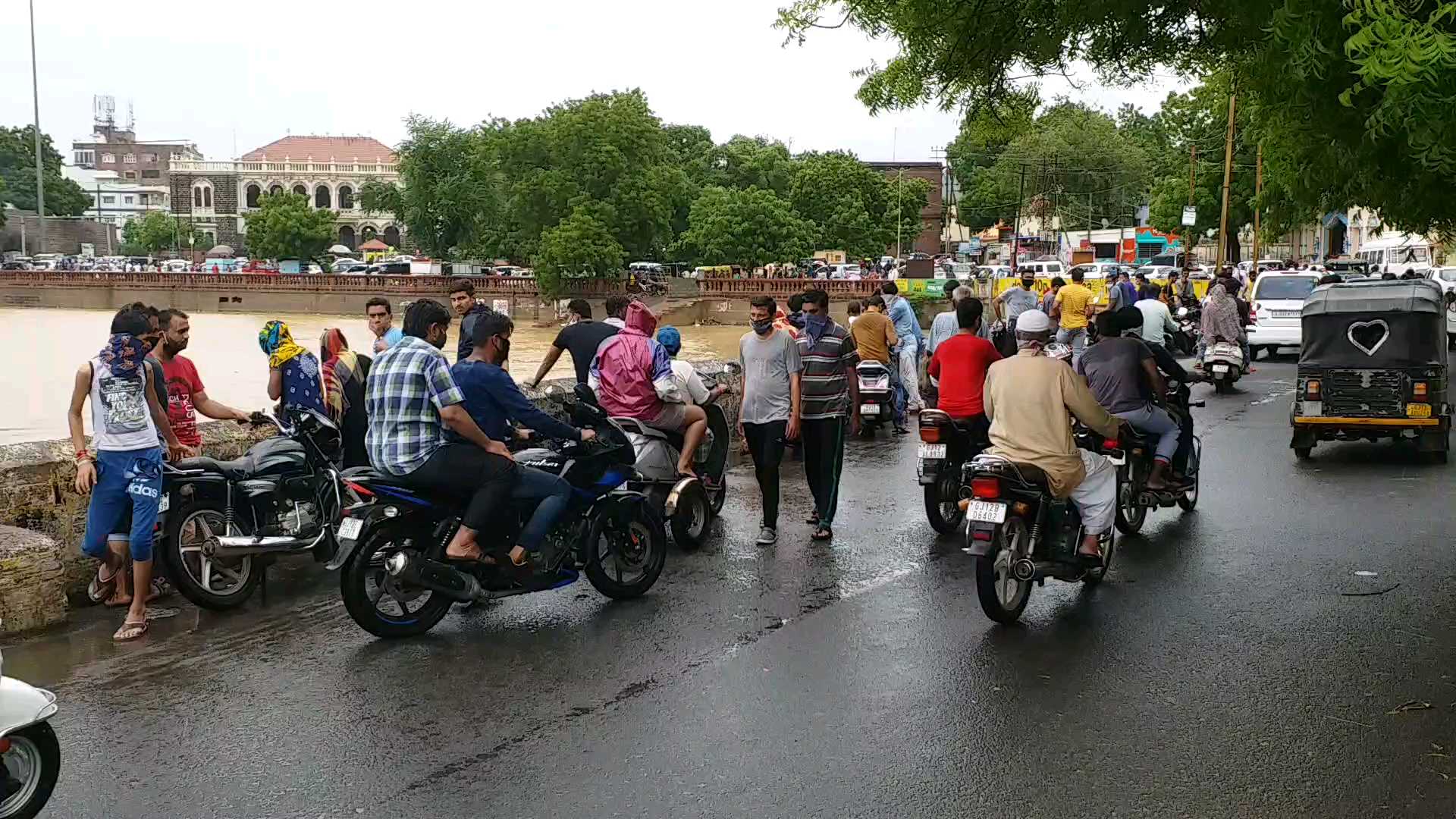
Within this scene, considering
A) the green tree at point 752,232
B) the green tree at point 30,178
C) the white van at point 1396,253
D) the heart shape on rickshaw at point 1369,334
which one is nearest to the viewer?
the heart shape on rickshaw at point 1369,334

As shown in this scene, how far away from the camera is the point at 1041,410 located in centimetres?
707

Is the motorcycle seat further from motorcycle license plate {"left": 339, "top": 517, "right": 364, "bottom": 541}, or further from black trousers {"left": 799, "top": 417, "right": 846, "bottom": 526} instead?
black trousers {"left": 799, "top": 417, "right": 846, "bottom": 526}

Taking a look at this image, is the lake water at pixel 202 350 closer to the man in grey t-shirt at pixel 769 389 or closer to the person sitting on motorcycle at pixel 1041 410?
the man in grey t-shirt at pixel 769 389

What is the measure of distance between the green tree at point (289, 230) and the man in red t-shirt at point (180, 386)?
350 feet

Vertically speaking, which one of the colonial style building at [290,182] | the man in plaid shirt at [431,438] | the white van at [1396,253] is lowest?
the man in plaid shirt at [431,438]

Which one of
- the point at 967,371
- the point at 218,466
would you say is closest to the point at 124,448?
the point at 218,466

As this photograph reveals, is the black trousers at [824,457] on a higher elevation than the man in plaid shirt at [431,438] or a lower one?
lower

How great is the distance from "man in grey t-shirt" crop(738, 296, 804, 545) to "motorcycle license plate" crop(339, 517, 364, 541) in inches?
→ 128

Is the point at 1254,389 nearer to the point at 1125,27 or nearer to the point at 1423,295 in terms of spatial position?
the point at 1423,295

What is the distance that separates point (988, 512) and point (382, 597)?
308 cm

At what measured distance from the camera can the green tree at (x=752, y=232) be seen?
75.4 metres

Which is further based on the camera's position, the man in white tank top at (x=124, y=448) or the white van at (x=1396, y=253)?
the white van at (x=1396, y=253)

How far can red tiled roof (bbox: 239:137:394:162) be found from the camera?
142500mm

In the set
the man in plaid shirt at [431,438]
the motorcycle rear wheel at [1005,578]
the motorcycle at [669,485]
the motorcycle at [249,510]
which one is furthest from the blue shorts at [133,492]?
the motorcycle rear wheel at [1005,578]
